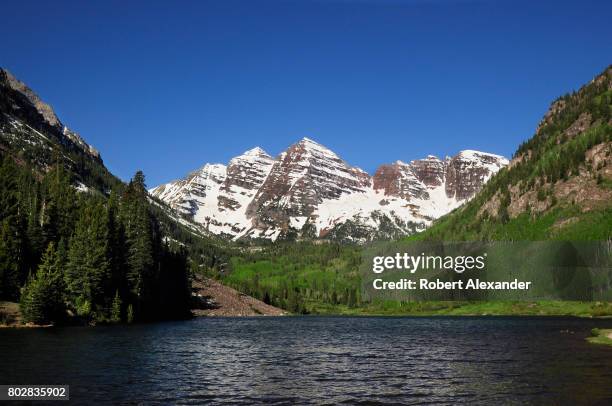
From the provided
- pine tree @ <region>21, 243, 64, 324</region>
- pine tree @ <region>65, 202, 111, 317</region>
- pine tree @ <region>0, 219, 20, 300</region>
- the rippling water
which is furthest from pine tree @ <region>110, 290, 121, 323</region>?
the rippling water

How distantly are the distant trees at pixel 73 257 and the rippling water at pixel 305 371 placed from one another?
23.2 metres

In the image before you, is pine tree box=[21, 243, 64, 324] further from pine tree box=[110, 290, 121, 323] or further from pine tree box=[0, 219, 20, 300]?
pine tree box=[110, 290, 121, 323]

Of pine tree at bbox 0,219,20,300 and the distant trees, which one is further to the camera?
the distant trees

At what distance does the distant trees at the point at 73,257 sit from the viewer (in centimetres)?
12125

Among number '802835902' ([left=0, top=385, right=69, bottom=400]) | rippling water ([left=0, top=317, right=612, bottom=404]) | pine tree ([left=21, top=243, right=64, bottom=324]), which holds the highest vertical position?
pine tree ([left=21, top=243, right=64, bottom=324])

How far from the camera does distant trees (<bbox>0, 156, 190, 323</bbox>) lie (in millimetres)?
121250

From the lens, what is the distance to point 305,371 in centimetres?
6369

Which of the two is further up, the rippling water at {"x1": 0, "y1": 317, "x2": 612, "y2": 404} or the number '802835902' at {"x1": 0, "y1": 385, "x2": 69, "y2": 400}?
the number '802835902' at {"x1": 0, "y1": 385, "x2": 69, "y2": 400}

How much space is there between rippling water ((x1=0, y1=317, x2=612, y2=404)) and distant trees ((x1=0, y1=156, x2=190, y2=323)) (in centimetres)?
2321

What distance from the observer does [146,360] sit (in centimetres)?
7081

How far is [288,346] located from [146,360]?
3167 centimetres

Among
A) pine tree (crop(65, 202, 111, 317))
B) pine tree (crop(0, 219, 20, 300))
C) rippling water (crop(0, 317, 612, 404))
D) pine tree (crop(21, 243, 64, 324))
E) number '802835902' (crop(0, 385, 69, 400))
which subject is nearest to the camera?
number '802835902' (crop(0, 385, 69, 400))

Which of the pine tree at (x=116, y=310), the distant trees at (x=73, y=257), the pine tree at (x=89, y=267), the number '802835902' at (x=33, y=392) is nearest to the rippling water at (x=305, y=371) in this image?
the number '802835902' at (x=33, y=392)

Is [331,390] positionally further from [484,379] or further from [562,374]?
[562,374]
